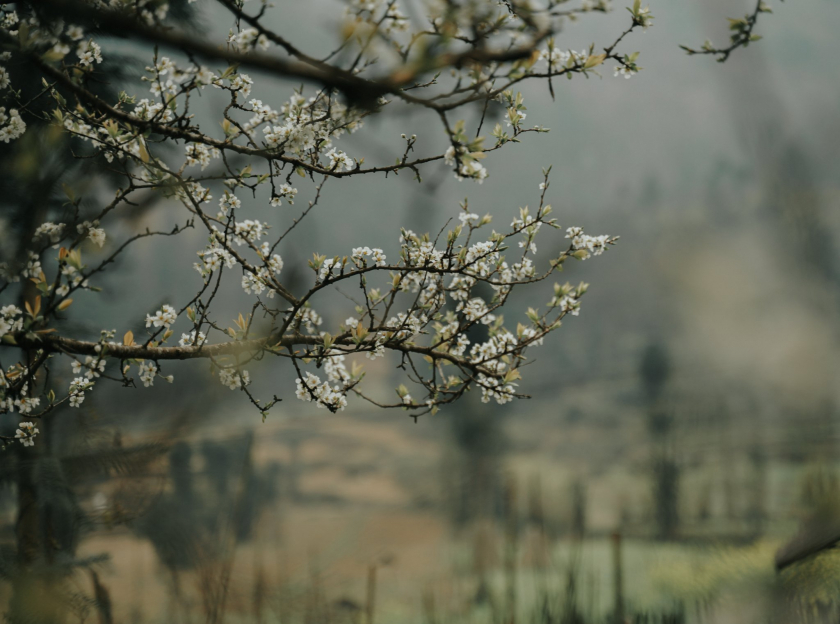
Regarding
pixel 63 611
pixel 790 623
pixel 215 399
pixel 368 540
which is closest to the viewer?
pixel 63 611

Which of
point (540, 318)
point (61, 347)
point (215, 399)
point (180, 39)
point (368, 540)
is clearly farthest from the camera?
point (368, 540)

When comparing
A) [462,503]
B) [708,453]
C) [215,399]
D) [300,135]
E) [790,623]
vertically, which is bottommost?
[790,623]

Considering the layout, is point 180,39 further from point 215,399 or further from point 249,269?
point 215,399

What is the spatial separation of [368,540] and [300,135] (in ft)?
7.16

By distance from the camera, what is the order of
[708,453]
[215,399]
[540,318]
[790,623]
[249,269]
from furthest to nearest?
1. [708,453]
2. [215,399]
3. [790,623]
4. [540,318]
5. [249,269]

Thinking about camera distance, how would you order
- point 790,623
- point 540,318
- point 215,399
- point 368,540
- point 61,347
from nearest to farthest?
point 61,347 → point 540,318 → point 790,623 → point 215,399 → point 368,540

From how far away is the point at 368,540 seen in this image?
268 centimetres

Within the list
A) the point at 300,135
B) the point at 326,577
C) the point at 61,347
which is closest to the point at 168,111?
the point at 300,135

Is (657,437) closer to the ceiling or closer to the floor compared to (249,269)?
closer to the floor

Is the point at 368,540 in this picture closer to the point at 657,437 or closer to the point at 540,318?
the point at 657,437

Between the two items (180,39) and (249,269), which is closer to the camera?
(180,39)

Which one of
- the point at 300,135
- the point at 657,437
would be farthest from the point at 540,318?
the point at 657,437

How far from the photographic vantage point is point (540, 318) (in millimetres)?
1305

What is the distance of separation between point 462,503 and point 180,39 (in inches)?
104
